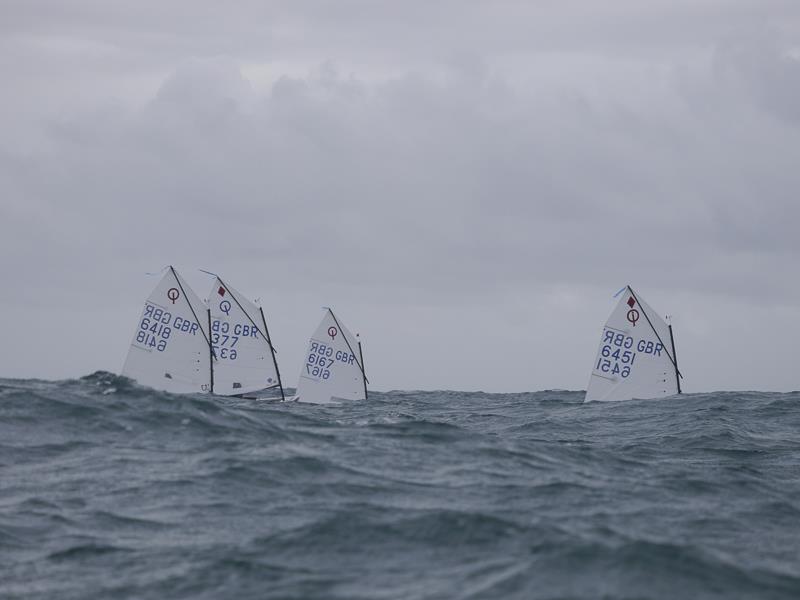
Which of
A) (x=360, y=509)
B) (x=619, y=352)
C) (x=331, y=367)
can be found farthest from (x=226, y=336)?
(x=360, y=509)

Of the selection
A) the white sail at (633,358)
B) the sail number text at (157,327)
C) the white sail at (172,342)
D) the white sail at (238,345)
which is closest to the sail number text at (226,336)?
the white sail at (238,345)

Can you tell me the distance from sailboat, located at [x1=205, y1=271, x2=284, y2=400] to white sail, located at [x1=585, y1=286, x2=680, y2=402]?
1800cm

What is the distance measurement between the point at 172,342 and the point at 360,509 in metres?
34.8

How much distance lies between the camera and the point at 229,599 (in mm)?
13805

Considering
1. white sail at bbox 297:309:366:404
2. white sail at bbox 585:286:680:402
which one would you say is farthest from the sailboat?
white sail at bbox 585:286:680:402

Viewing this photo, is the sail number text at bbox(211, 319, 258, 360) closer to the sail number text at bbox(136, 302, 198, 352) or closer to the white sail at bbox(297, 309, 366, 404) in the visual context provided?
the white sail at bbox(297, 309, 366, 404)

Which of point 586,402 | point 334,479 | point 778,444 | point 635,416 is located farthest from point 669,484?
point 586,402

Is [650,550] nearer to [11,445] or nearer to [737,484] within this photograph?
[737,484]

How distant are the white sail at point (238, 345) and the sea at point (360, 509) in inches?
952

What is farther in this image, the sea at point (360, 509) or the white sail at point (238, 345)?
the white sail at point (238, 345)

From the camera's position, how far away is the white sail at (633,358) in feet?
176

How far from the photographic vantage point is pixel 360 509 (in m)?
18.5

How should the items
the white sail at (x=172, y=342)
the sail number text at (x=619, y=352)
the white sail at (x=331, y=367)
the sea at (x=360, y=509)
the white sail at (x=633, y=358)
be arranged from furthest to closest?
the white sail at (x=331, y=367), the sail number text at (x=619, y=352), the white sail at (x=633, y=358), the white sail at (x=172, y=342), the sea at (x=360, y=509)

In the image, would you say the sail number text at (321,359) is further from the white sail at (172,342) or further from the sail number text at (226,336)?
the white sail at (172,342)
